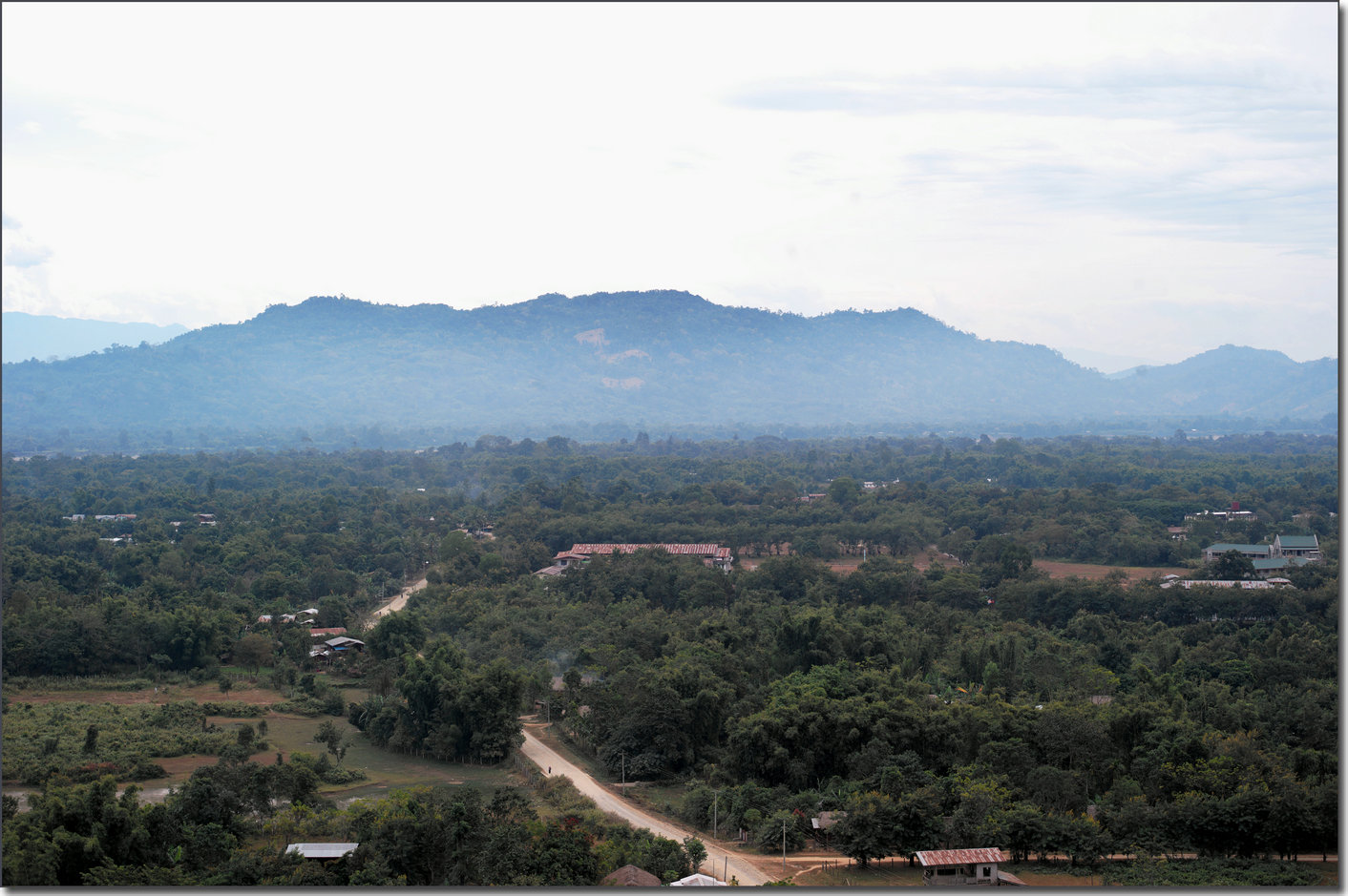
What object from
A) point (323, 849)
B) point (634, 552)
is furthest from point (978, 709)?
point (634, 552)

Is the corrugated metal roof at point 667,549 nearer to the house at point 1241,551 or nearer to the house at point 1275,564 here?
the house at point 1241,551

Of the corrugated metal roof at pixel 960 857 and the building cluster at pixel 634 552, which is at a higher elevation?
the building cluster at pixel 634 552

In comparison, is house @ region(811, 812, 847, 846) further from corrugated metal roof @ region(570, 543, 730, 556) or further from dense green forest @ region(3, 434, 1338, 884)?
corrugated metal roof @ region(570, 543, 730, 556)

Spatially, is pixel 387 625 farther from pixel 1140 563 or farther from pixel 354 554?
pixel 1140 563

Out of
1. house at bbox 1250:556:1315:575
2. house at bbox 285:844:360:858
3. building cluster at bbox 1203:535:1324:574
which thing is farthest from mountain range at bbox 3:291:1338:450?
house at bbox 285:844:360:858

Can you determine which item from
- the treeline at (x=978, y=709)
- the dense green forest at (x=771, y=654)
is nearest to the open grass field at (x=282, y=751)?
the dense green forest at (x=771, y=654)

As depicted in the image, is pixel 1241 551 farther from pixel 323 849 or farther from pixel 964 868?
pixel 323 849
